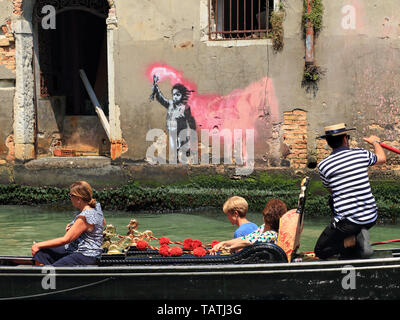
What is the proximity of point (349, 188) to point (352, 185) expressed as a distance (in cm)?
3

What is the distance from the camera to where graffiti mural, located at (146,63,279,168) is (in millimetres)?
10016

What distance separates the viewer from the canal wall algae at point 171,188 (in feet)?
31.8

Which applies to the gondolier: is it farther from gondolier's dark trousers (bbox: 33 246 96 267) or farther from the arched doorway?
the arched doorway

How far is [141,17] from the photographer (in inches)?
408

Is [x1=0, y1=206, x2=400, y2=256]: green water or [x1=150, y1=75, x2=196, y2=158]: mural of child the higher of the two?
[x1=150, y1=75, x2=196, y2=158]: mural of child

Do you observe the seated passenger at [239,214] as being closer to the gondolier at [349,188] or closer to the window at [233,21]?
the gondolier at [349,188]

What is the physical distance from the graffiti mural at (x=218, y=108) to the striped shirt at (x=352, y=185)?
16.9 ft

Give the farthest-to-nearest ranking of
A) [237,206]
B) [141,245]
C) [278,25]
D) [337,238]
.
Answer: [278,25]
[141,245]
[237,206]
[337,238]

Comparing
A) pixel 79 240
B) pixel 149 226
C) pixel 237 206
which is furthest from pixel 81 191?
pixel 149 226

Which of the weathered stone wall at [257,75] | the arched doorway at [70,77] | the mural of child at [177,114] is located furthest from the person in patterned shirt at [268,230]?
the arched doorway at [70,77]

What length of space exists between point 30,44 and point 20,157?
1820mm

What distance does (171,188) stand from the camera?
1025 centimetres

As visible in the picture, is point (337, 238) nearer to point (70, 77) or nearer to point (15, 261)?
point (15, 261)

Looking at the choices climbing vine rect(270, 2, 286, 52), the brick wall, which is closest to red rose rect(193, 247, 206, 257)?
the brick wall
